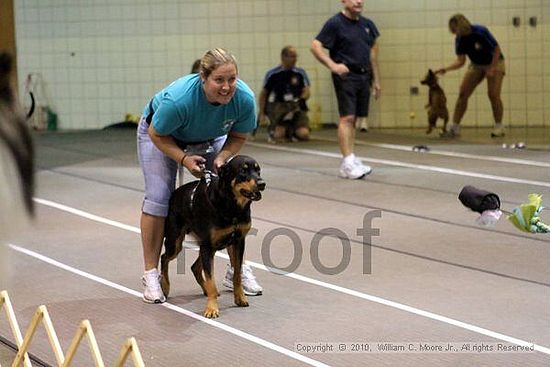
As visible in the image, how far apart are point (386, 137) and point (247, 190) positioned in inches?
326

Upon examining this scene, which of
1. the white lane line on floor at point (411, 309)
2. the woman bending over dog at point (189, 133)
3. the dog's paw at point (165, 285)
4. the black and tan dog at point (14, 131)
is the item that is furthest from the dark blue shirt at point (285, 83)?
the black and tan dog at point (14, 131)

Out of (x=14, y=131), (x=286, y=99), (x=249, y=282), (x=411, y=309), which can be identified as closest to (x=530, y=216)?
(x=411, y=309)

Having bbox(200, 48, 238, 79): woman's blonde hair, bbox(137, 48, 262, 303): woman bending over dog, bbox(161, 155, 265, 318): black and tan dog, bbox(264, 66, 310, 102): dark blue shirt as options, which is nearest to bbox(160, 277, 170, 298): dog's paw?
bbox(137, 48, 262, 303): woman bending over dog

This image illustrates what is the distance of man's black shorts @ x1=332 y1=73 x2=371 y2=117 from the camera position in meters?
9.91

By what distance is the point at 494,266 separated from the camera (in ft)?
21.0

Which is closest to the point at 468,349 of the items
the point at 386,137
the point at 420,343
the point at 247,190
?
the point at 420,343

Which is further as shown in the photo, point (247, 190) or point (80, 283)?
point (80, 283)

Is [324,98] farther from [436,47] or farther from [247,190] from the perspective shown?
[247,190]

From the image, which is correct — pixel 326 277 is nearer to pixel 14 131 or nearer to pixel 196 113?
pixel 196 113

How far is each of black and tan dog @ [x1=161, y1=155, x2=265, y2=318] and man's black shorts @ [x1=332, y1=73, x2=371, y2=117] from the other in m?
4.34

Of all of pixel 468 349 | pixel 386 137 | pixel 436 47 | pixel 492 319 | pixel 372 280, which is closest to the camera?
pixel 468 349

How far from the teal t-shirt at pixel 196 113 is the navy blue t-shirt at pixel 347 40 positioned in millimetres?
4239

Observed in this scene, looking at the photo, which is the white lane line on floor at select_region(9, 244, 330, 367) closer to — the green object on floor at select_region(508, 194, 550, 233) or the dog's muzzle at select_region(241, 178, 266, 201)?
the dog's muzzle at select_region(241, 178, 266, 201)

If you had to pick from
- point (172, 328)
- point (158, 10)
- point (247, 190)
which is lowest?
point (172, 328)
